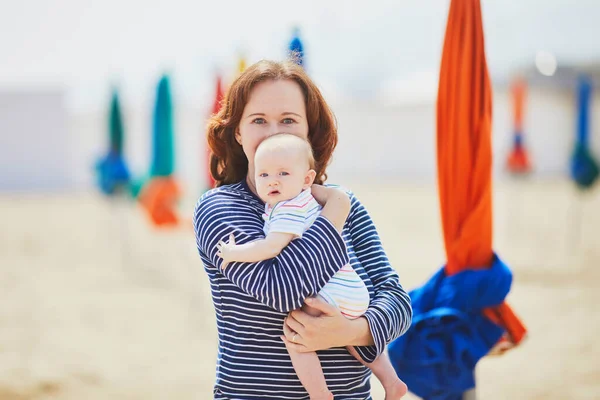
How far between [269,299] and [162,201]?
5.82 metres

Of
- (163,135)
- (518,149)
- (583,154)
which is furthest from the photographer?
(518,149)

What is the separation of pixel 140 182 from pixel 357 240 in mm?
7390

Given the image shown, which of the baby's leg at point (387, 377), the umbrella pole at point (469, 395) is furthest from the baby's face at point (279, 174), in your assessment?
the umbrella pole at point (469, 395)

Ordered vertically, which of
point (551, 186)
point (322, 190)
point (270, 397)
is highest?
point (551, 186)

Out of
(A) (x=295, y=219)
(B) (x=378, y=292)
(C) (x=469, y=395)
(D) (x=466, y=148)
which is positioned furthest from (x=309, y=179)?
(C) (x=469, y=395)

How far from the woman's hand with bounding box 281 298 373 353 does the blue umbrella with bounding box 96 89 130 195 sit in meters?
8.10

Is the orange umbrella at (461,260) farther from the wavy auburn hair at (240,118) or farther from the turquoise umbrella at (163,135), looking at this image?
the turquoise umbrella at (163,135)

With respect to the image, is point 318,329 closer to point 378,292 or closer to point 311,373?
point 311,373

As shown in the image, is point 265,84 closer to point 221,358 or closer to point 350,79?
point 221,358

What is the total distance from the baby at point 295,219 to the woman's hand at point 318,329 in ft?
0.09

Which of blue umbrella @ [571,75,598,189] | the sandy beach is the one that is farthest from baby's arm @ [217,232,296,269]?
blue umbrella @ [571,75,598,189]

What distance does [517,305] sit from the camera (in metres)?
6.48

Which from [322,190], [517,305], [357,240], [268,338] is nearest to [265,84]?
[322,190]

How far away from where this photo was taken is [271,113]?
1821 millimetres
